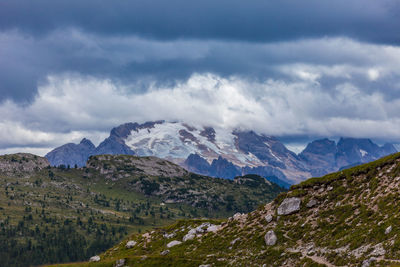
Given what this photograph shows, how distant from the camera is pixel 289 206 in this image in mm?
115375

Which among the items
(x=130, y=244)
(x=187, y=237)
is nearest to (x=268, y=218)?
(x=187, y=237)

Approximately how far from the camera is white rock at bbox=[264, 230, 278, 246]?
103938mm

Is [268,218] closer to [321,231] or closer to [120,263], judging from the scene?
[321,231]

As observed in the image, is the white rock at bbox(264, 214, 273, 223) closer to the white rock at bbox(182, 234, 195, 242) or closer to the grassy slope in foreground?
the grassy slope in foreground

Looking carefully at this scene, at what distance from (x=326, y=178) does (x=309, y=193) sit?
695 centimetres

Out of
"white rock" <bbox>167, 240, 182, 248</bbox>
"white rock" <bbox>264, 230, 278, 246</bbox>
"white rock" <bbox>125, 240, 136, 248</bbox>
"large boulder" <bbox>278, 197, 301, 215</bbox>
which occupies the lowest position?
"white rock" <bbox>125, 240, 136, 248</bbox>

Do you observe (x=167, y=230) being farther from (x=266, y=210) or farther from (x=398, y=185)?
(x=398, y=185)

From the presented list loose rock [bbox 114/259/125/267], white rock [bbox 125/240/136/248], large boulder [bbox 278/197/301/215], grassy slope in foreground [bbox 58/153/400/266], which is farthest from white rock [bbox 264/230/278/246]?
white rock [bbox 125/240/136/248]

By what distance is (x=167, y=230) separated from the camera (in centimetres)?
15962

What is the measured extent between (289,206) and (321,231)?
18937 mm

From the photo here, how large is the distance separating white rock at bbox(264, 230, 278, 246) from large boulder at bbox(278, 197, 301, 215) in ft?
32.8

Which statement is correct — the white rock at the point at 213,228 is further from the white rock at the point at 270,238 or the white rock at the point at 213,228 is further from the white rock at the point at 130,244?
the white rock at the point at 130,244

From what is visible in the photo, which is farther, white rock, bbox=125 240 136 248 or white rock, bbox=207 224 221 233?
white rock, bbox=125 240 136 248

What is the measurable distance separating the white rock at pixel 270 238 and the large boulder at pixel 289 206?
9985 millimetres
